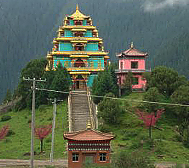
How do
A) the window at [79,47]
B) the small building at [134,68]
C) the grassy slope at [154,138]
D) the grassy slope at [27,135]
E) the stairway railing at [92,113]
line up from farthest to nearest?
the window at [79,47], the small building at [134,68], the stairway railing at [92,113], the grassy slope at [27,135], the grassy slope at [154,138]

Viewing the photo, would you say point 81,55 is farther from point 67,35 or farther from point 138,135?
point 138,135

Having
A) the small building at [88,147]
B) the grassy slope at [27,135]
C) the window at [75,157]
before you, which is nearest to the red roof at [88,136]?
the small building at [88,147]

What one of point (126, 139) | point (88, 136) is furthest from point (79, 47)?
point (88, 136)

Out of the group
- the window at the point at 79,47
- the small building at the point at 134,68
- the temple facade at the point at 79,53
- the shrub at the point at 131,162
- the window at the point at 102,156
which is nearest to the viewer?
the shrub at the point at 131,162

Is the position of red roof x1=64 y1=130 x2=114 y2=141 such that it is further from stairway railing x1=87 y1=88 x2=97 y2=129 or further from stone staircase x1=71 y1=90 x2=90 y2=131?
stairway railing x1=87 y1=88 x2=97 y2=129

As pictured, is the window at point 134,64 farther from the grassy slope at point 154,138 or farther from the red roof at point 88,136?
the red roof at point 88,136

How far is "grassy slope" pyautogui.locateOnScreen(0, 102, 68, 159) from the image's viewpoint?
3812 centimetres

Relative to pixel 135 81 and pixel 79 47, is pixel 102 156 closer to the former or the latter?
pixel 135 81

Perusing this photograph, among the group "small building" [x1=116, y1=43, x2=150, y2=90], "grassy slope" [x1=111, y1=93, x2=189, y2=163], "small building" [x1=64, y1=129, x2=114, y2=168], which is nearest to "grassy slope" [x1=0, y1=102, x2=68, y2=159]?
"grassy slope" [x1=111, y1=93, x2=189, y2=163]

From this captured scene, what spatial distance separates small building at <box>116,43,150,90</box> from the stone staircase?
599 centimetres

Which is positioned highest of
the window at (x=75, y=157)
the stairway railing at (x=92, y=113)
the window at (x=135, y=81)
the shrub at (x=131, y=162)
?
the window at (x=135, y=81)

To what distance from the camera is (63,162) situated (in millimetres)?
34406

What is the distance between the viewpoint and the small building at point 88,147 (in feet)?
98.2

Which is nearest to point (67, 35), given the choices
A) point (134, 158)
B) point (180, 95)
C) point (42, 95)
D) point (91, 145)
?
point (42, 95)
